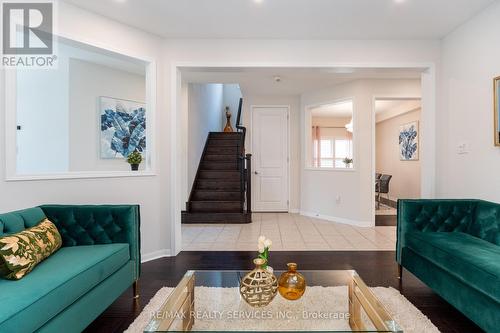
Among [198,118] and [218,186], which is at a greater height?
[198,118]

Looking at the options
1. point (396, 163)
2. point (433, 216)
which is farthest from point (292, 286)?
point (396, 163)

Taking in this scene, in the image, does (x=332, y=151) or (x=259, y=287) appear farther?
(x=332, y=151)

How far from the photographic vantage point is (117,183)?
3.00m

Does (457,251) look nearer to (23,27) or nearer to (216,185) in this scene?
(23,27)

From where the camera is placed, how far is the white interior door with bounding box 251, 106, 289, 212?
614 centimetres

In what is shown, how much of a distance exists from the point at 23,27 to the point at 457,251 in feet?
13.3

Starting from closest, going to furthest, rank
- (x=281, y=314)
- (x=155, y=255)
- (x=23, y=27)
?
(x=281, y=314) < (x=23, y=27) < (x=155, y=255)

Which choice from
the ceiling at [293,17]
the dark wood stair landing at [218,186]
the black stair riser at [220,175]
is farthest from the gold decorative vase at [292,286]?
→ the black stair riser at [220,175]

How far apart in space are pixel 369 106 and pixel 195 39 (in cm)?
322

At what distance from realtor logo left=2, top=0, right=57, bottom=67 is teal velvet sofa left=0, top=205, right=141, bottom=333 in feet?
4.70

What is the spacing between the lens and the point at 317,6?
2672 millimetres

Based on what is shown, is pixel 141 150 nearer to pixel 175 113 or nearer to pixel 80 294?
pixel 175 113

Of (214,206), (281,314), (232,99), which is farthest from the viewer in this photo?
(232,99)

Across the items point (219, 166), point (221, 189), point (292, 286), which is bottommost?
point (292, 286)
